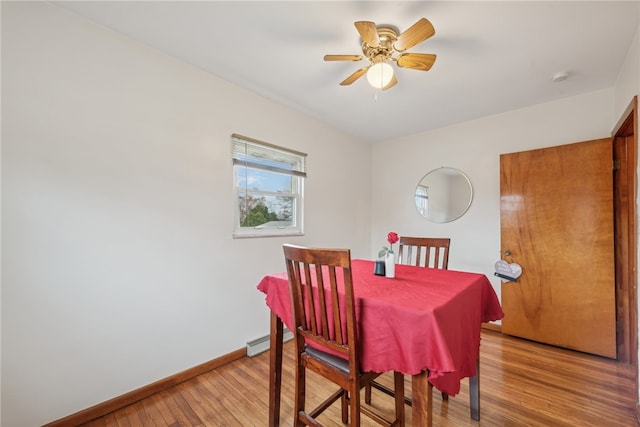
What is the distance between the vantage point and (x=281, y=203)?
2857mm

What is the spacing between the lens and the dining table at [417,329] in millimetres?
1021

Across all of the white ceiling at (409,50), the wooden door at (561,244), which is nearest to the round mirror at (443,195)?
the wooden door at (561,244)

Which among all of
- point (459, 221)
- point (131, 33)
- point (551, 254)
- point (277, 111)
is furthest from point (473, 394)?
point (131, 33)

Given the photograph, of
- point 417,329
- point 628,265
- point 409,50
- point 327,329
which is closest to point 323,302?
point 327,329

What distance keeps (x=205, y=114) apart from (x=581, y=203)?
348 centimetres

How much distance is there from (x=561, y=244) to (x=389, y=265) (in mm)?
2108

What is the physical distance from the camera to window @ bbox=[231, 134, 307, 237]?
2455mm

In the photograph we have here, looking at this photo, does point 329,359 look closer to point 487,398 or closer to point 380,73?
point 487,398

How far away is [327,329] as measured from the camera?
1238mm

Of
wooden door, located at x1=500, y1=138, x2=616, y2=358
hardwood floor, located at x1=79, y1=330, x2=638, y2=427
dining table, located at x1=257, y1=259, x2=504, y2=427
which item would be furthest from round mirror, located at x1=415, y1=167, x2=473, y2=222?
dining table, located at x1=257, y1=259, x2=504, y2=427

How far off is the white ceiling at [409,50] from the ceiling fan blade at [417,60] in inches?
7.2

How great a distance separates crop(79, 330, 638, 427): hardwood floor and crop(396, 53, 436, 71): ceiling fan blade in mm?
2243

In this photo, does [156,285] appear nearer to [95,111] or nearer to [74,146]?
[74,146]

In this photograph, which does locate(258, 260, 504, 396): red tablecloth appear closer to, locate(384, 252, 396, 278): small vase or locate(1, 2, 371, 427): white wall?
locate(384, 252, 396, 278): small vase
